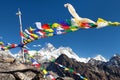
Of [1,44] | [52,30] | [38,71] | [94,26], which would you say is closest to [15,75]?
[38,71]

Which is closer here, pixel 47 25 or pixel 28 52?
pixel 47 25

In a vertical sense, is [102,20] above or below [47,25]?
below

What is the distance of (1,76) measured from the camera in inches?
894

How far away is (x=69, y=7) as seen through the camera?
16391 mm

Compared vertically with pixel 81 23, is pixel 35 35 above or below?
above

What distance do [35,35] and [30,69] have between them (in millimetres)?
3544

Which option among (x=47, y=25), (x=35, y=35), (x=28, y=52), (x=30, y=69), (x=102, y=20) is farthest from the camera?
(x=28, y=52)

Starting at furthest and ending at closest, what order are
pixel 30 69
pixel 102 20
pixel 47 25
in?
pixel 30 69, pixel 47 25, pixel 102 20

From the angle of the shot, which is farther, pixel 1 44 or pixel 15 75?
pixel 1 44

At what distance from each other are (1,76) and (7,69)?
2.83 feet

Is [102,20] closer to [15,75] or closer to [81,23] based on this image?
[81,23]

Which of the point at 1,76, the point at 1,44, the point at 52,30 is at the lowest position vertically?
the point at 1,76

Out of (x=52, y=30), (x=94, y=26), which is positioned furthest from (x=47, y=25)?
(x=94, y=26)

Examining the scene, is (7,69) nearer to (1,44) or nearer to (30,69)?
(30,69)
